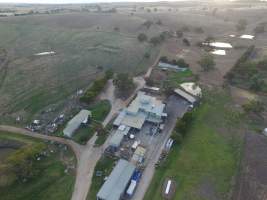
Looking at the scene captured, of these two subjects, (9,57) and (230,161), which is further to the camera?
(9,57)

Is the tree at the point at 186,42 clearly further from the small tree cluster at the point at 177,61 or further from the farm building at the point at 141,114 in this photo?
the farm building at the point at 141,114

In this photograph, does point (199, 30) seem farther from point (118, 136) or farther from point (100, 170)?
point (100, 170)

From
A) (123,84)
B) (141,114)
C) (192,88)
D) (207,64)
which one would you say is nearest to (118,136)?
(141,114)

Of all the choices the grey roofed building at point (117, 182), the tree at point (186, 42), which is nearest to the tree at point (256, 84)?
the tree at point (186, 42)

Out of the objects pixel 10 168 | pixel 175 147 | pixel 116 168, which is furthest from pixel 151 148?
pixel 10 168

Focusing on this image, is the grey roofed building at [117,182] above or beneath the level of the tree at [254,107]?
Result: beneath

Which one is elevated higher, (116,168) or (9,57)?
(9,57)

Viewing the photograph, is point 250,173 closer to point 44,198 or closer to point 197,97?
point 197,97
